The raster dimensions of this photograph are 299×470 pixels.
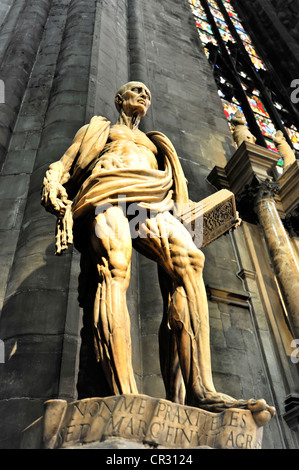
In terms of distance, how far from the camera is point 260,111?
1054 cm

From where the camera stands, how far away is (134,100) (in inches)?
137

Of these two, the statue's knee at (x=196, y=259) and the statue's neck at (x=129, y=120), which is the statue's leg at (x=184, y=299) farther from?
the statue's neck at (x=129, y=120)

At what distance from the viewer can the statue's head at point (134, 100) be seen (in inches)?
136

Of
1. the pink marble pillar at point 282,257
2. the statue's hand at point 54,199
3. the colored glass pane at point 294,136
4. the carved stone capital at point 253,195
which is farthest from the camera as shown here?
the colored glass pane at point 294,136

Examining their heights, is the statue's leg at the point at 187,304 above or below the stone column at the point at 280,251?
below

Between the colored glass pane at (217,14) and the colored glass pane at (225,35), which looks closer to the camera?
the colored glass pane at (225,35)

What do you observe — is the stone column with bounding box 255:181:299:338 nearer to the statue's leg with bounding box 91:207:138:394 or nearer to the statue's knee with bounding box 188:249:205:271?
the statue's knee with bounding box 188:249:205:271

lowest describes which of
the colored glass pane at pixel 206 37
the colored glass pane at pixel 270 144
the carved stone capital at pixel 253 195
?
the carved stone capital at pixel 253 195

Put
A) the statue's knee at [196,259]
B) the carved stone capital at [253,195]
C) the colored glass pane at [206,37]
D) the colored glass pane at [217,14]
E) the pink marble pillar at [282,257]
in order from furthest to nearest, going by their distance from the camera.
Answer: the colored glass pane at [217,14], the colored glass pane at [206,37], the carved stone capital at [253,195], the pink marble pillar at [282,257], the statue's knee at [196,259]

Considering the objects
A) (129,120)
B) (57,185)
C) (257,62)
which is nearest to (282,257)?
(129,120)

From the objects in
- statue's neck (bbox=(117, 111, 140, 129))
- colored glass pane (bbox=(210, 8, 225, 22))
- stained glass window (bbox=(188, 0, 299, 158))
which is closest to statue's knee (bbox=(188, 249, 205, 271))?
statue's neck (bbox=(117, 111, 140, 129))

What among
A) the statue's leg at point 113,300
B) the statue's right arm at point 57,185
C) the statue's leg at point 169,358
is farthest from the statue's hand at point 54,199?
the statue's leg at point 169,358

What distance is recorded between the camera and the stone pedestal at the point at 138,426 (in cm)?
169

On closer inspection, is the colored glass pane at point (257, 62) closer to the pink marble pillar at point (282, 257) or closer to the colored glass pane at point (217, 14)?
the colored glass pane at point (217, 14)
